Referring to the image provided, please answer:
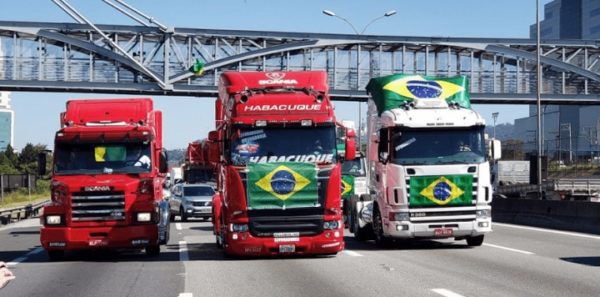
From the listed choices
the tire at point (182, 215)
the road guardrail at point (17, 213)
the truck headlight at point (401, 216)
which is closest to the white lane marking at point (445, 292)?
the truck headlight at point (401, 216)

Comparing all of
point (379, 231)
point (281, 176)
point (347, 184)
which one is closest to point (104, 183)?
point (281, 176)

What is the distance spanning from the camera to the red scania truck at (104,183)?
18094 millimetres

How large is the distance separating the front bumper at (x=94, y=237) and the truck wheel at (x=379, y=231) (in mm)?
5309

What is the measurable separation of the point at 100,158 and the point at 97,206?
109 centimetres

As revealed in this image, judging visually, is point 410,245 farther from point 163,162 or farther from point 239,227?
A: point 163,162

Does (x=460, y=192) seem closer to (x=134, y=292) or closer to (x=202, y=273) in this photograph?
(x=202, y=273)

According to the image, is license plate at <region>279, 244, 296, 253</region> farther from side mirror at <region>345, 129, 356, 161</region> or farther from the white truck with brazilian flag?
the white truck with brazilian flag

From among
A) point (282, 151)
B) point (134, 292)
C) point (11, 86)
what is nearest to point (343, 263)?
point (282, 151)

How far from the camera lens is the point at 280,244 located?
1722 cm

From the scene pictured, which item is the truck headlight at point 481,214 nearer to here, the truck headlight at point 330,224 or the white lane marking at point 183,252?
the truck headlight at point 330,224

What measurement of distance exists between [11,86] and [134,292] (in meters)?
54.8

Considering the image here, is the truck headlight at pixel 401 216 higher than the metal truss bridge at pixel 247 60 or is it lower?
lower

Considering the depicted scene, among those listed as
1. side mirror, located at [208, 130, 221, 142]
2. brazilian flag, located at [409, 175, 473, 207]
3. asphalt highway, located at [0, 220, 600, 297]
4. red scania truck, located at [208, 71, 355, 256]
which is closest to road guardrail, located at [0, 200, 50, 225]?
asphalt highway, located at [0, 220, 600, 297]

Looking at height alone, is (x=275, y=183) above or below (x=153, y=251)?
above
